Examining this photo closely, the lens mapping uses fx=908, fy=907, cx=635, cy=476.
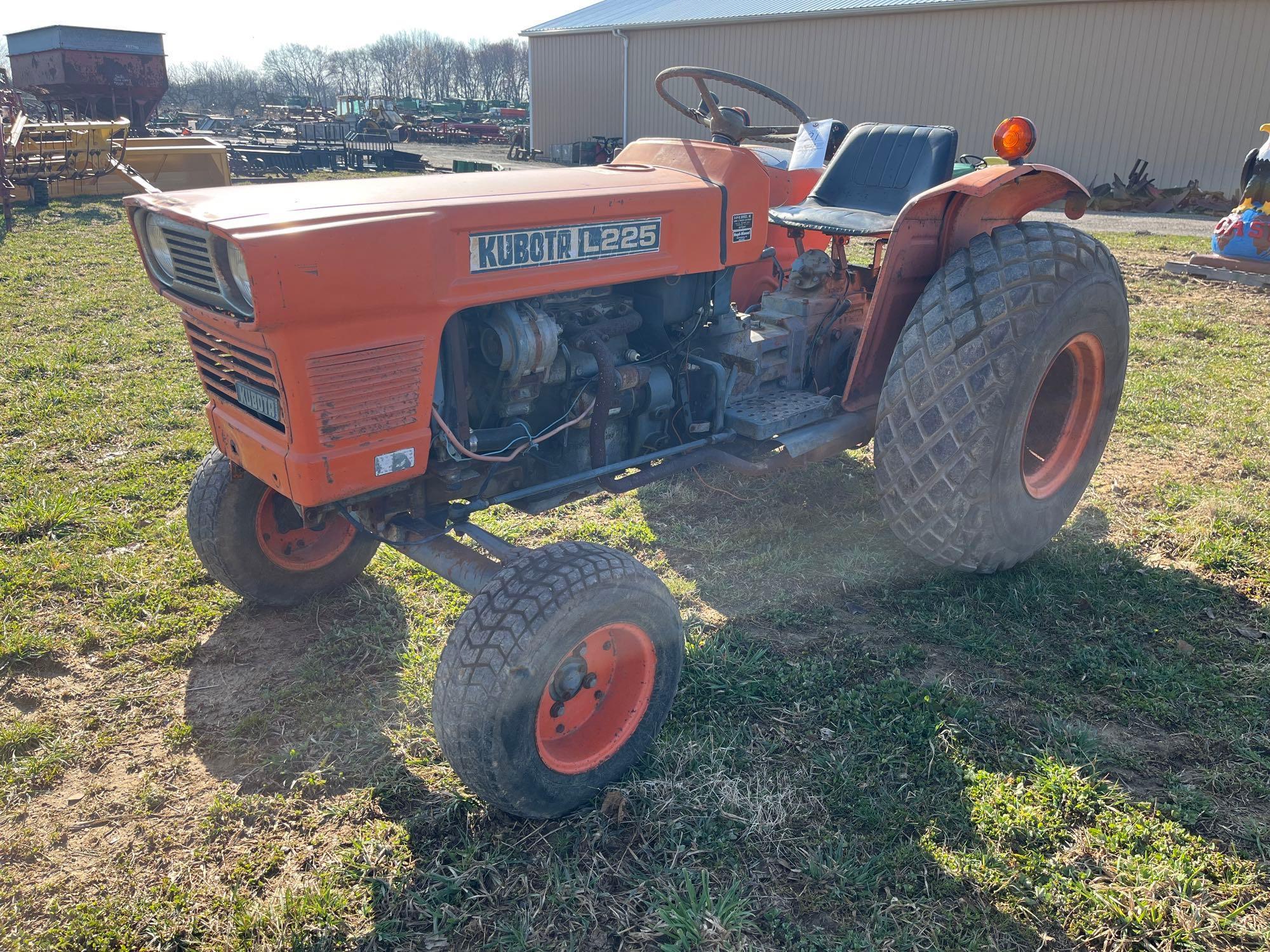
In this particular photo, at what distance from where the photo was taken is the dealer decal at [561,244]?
97.0 inches

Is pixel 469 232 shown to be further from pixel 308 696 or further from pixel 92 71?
pixel 92 71

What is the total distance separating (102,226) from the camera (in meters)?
11.3

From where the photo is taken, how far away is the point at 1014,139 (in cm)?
315

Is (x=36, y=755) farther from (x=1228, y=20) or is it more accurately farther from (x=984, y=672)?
(x=1228, y=20)

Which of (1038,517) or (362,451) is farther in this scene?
(1038,517)

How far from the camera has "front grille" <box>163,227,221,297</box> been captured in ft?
7.28

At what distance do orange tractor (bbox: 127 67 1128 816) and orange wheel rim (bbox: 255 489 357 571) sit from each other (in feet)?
0.04

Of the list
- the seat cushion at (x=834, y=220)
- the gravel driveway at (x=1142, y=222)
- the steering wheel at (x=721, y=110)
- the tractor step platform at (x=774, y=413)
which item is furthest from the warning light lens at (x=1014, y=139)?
the gravel driveway at (x=1142, y=222)

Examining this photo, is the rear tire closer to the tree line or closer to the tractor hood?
the tractor hood

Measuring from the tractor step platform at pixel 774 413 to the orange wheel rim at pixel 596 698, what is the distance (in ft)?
3.75

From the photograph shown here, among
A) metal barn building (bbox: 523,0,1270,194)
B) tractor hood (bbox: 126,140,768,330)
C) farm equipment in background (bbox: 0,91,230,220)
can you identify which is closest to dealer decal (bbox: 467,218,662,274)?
tractor hood (bbox: 126,140,768,330)

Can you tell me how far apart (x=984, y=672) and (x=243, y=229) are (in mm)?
2535

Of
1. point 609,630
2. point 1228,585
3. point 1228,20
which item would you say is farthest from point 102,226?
point 1228,20

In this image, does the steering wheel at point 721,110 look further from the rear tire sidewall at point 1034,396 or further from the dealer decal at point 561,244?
the rear tire sidewall at point 1034,396
